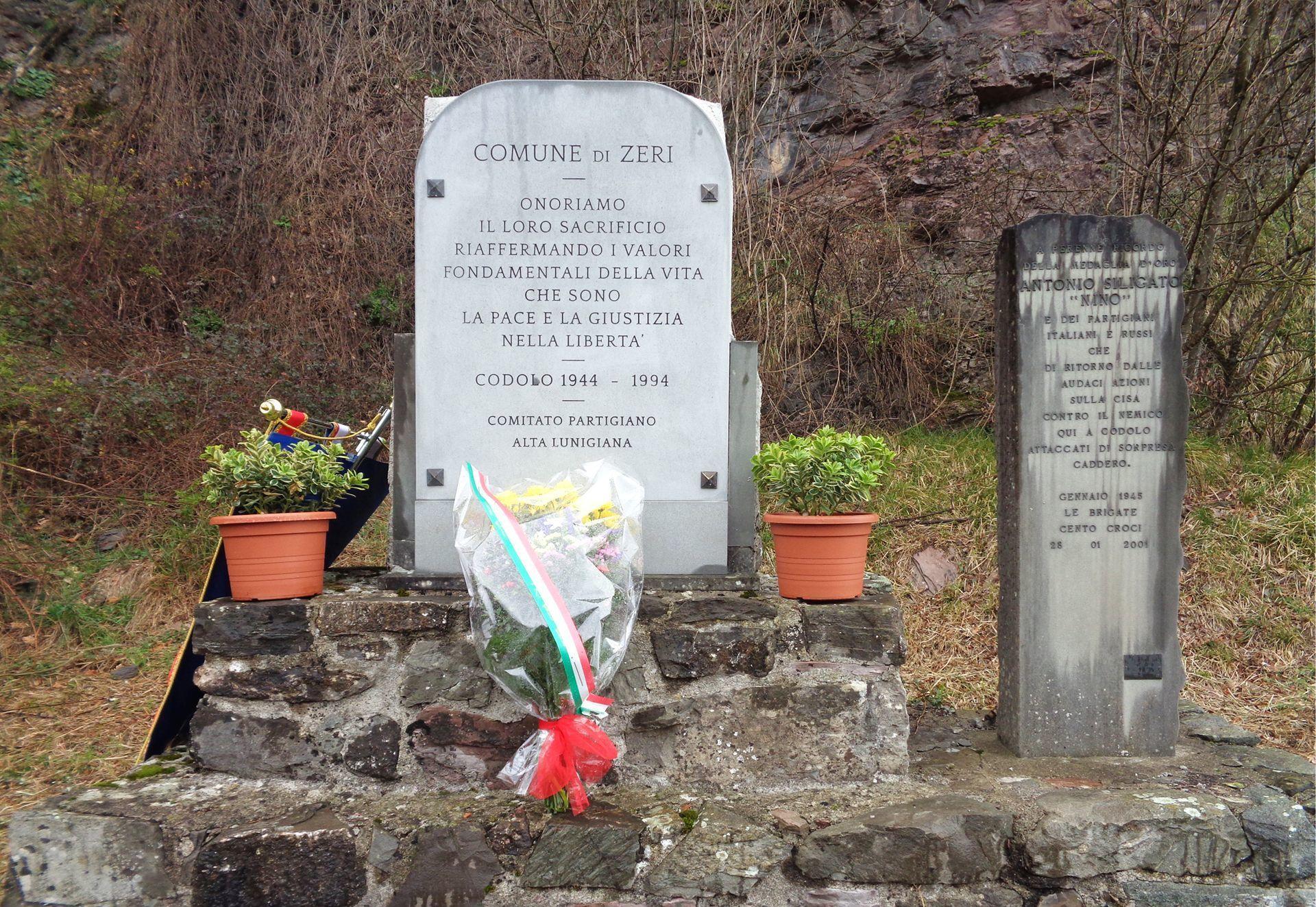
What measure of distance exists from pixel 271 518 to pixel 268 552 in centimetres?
11

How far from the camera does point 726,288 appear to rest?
120 inches

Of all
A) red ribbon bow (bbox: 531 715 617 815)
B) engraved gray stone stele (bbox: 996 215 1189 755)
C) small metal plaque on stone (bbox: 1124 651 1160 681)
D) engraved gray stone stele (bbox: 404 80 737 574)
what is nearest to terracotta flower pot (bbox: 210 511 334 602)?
engraved gray stone stele (bbox: 404 80 737 574)

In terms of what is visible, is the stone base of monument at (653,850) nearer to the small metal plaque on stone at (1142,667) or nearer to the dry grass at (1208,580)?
the small metal plaque on stone at (1142,667)

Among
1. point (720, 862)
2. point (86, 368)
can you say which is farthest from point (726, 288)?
point (86, 368)

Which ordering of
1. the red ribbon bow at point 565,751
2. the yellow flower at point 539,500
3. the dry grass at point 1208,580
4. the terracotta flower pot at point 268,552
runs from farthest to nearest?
1. the dry grass at point 1208,580
2. the terracotta flower pot at point 268,552
3. the yellow flower at point 539,500
4. the red ribbon bow at point 565,751

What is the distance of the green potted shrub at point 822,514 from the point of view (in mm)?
2811

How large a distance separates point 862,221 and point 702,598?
4813 mm

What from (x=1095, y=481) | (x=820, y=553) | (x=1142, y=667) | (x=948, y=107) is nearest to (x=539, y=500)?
(x=820, y=553)

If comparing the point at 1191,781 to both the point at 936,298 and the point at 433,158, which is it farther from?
the point at 936,298

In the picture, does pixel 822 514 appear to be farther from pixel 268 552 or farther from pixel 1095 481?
pixel 268 552

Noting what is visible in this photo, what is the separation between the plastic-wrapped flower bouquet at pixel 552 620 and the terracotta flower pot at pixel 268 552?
1.86 ft

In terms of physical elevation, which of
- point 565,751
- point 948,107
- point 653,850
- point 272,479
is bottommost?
point 653,850

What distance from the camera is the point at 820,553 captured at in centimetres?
283

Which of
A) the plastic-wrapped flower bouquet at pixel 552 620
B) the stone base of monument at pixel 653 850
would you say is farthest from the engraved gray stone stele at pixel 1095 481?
the plastic-wrapped flower bouquet at pixel 552 620
